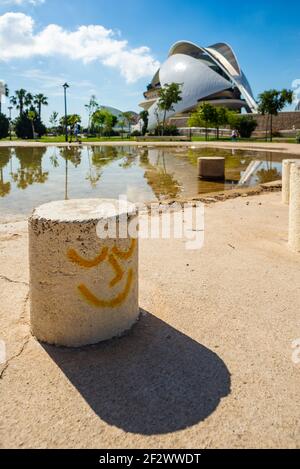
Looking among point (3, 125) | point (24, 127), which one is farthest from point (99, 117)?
point (3, 125)

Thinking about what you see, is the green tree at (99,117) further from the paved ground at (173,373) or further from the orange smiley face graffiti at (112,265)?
the orange smiley face graffiti at (112,265)

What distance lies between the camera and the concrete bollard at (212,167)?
1278 centimetres

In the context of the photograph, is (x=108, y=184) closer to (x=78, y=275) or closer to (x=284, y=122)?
(x=78, y=275)

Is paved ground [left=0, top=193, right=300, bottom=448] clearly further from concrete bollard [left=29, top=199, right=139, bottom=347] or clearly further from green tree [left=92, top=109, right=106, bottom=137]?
green tree [left=92, top=109, right=106, bottom=137]

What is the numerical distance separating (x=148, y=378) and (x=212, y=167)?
11.0 metres

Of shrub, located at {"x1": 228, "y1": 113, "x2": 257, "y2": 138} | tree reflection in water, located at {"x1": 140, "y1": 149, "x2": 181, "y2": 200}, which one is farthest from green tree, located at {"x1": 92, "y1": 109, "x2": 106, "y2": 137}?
tree reflection in water, located at {"x1": 140, "y1": 149, "x2": 181, "y2": 200}

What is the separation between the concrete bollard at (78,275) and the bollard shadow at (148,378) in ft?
0.45

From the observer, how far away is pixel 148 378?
96.3 inches

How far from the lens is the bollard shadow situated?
2.13m

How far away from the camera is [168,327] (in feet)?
10.2

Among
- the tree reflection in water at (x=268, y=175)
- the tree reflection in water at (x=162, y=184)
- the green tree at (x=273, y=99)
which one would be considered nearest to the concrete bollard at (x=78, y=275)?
the tree reflection in water at (x=162, y=184)

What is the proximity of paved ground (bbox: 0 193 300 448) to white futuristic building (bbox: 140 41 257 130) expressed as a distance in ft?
237
